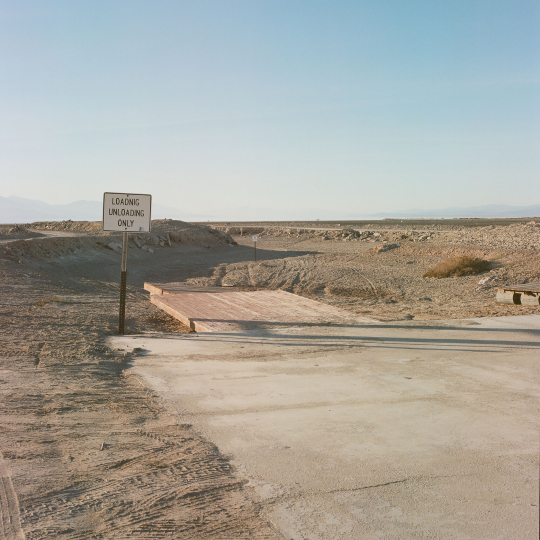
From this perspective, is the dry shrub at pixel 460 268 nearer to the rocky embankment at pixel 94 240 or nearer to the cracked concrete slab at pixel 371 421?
the cracked concrete slab at pixel 371 421

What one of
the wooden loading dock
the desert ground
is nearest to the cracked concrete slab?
the desert ground

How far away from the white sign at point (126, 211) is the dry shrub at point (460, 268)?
13.3m

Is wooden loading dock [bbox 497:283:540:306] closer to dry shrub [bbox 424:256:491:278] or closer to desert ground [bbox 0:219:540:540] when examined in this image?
desert ground [bbox 0:219:540:540]

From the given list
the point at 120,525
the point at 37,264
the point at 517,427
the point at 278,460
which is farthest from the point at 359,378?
the point at 37,264

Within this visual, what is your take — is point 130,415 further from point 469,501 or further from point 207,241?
point 207,241

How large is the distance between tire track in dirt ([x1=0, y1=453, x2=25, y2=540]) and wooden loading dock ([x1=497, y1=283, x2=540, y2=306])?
11532 mm

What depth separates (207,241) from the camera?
43.2 m

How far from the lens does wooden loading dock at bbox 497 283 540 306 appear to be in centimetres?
1239

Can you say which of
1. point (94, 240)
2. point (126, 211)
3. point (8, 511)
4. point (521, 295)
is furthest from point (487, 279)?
point (94, 240)

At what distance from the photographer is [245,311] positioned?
1102cm

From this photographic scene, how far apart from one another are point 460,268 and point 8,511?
1828 cm

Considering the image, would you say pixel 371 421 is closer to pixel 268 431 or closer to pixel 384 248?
pixel 268 431

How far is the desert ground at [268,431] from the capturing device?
3383 millimetres

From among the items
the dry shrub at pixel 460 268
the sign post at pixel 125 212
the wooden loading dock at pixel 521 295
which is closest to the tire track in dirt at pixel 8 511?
the sign post at pixel 125 212
